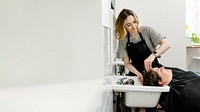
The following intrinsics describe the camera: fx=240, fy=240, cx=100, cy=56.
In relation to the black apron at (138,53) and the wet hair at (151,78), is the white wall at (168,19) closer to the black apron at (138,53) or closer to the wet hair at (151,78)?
the black apron at (138,53)

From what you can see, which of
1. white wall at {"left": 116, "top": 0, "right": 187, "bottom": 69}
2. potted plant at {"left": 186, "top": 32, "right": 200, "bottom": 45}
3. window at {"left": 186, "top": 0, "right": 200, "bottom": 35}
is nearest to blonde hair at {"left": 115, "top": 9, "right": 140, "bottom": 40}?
white wall at {"left": 116, "top": 0, "right": 187, "bottom": 69}

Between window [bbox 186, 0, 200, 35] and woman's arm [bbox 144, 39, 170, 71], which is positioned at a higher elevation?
window [bbox 186, 0, 200, 35]

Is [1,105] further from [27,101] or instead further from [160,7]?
[160,7]

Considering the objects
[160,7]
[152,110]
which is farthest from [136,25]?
[160,7]

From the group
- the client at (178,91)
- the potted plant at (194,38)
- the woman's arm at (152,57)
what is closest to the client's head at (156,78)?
the client at (178,91)

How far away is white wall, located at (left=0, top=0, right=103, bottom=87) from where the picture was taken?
2.37 feet

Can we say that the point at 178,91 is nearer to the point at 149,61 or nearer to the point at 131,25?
the point at 149,61

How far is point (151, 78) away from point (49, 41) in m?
1.15

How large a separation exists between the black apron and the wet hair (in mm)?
361

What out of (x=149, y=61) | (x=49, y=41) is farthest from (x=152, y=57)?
(x=49, y=41)

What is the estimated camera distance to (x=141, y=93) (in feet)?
5.19

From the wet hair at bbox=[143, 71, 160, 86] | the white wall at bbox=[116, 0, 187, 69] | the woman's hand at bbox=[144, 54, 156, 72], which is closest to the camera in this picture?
the wet hair at bbox=[143, 71, 160, 86]

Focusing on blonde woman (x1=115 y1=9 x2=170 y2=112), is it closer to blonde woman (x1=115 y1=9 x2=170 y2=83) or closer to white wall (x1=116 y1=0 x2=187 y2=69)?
blonde woman (x1=115 y1=9 x2=170 y2=83)

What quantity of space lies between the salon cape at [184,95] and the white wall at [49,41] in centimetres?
114
